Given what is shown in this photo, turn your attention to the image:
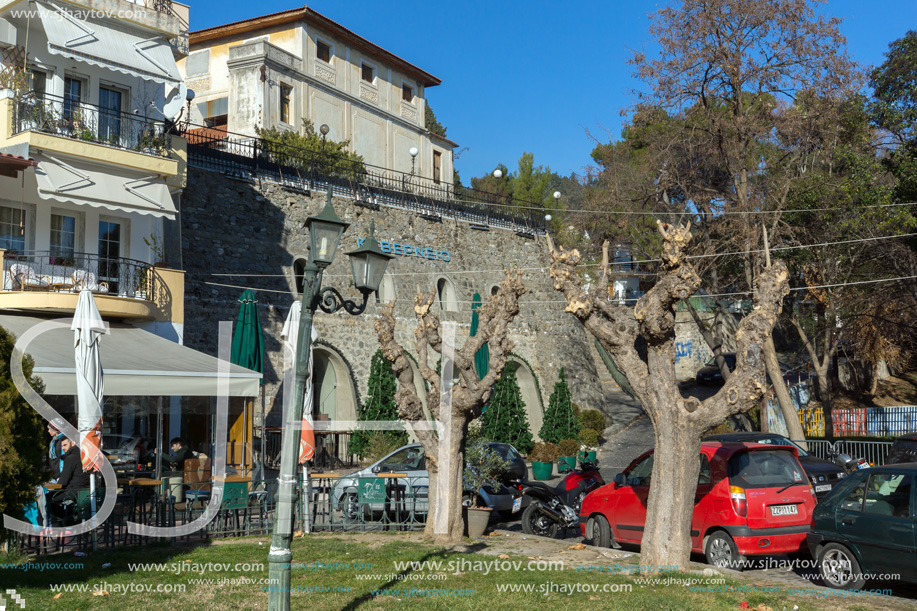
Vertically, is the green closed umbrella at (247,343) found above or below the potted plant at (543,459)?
above

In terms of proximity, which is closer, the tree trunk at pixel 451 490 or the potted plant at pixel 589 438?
the tree trunk at pixel 451 490

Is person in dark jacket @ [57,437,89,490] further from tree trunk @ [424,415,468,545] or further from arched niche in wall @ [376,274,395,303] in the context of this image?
arched niche in wall @ [376,274,395,303]

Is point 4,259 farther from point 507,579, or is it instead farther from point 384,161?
point 384,161

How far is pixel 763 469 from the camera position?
32.6ft

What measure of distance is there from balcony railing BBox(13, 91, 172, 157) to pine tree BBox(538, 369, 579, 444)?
15.3 meters

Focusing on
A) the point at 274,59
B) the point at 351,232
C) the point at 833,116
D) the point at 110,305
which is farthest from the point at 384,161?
the point at 110,305

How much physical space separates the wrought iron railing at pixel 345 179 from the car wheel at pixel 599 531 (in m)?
15.3

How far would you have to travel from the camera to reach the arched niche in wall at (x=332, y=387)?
24875mm

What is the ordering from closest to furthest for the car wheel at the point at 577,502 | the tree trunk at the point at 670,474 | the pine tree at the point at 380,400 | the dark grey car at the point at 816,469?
1. the tree trunk at the point at 670,474
2. the dark grey car at the point at 816,469
3. the car wheel at the point at 577,502
4. the pine tree at the point at 380,400

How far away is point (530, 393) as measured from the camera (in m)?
31.5

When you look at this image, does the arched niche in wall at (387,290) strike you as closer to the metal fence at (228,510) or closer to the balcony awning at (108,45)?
the balcony awning at (108,45)

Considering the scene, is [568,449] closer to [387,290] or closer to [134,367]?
[387,290]

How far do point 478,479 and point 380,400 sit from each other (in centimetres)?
1129

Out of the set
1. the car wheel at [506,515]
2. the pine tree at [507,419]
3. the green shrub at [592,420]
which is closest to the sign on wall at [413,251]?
the pine tree at [507,419]
